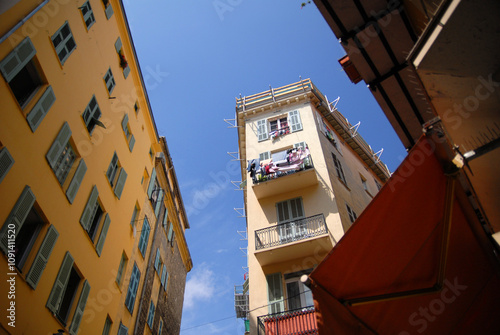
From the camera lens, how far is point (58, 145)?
941cm

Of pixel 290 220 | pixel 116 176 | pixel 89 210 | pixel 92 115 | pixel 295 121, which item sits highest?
pixel 295 121

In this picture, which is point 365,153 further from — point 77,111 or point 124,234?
point 77,111

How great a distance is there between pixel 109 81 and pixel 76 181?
5.29 m

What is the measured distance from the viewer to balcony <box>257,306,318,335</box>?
1014 cm

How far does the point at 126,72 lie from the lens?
15703 millimetres

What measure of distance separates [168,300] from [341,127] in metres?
14.8

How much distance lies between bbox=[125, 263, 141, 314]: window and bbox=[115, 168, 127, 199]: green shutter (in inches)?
137

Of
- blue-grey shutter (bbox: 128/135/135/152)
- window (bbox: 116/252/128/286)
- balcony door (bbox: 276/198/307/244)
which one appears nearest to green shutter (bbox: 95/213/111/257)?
window (bbox: 116/252/128/286)

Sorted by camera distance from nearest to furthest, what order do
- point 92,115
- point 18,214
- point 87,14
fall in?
point 18,214 → point 92,115 → point 87,14

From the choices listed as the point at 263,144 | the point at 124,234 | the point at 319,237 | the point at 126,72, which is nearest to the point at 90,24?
the point at 126,72

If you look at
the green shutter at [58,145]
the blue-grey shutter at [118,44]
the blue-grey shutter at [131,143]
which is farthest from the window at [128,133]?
the green shutter at [58,145]

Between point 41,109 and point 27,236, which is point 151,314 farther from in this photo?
point 41,109

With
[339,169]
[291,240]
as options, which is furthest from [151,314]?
[339,169]

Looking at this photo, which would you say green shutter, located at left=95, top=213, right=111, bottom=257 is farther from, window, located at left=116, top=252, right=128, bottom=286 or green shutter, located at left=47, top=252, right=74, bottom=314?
window, located at left=116, top=252, right=128, bottom=286
